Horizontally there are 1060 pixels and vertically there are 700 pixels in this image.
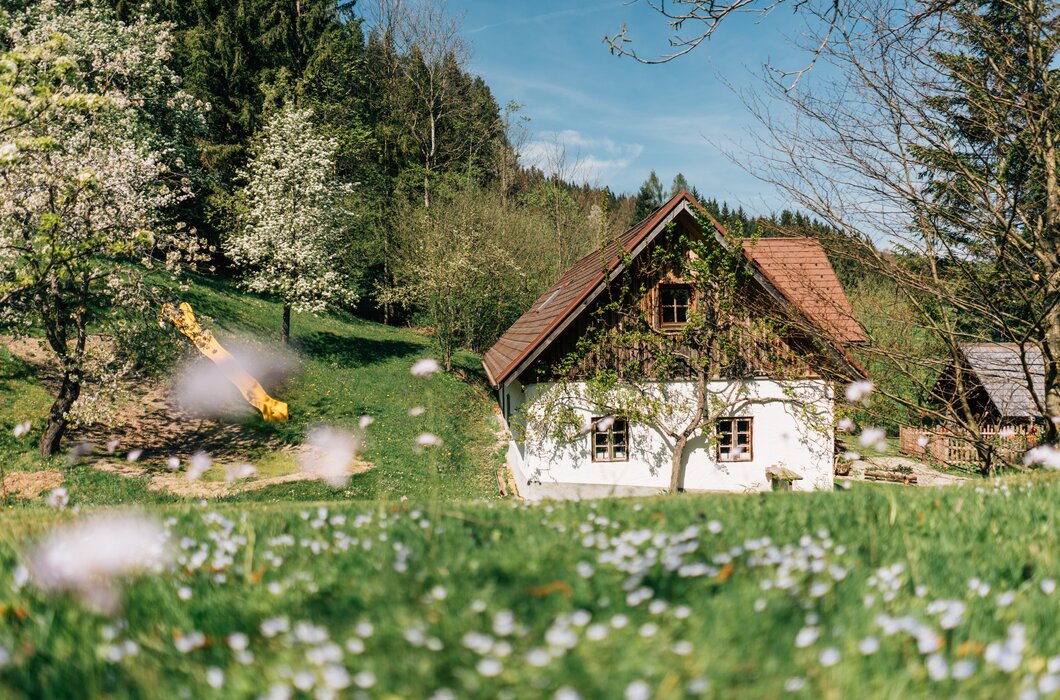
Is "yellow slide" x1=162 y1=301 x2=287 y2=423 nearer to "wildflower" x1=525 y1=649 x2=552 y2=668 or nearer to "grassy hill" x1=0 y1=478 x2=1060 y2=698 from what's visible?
"grassy hill" x1=0 y1=478 x2=1060 y2=698

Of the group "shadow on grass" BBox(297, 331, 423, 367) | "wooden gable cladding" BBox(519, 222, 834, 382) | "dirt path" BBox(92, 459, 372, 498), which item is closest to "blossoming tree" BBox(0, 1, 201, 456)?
"dirt path" BBox(92, 459, 372, 498)

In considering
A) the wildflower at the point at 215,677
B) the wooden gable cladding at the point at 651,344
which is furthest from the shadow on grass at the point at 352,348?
the wildflower at the point at 215,677

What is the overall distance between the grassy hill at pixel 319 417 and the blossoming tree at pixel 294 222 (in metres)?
2.23

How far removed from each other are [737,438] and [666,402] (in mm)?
2284

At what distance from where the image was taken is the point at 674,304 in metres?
15.9

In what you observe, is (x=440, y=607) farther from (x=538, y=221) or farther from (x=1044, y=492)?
(x=538, y=221)

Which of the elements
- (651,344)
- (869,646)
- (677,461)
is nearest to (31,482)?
(651,344)

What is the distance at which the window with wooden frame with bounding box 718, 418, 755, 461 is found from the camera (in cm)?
1599

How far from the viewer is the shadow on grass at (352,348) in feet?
93.1

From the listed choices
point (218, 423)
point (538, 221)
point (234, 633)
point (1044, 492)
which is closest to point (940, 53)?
point (1044, 492)

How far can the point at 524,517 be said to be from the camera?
3.91 m

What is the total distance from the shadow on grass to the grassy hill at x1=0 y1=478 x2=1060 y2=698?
25.5 m

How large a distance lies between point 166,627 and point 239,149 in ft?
131

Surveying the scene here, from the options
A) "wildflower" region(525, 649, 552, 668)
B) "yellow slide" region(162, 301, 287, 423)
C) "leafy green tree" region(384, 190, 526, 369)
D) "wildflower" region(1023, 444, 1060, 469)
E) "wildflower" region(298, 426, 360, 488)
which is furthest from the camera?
"leafy green tree" region(384, 190, 526, 369)
